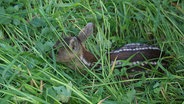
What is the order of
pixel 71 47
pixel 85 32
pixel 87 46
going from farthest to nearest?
pixel 87 46
pixel 85 32
pixel 71 47

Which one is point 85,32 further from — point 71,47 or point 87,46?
point 87,46

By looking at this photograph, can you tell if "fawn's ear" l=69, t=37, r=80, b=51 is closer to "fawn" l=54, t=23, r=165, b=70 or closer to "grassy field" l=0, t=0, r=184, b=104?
"fawn" l=54, t=23, r=165, b=70

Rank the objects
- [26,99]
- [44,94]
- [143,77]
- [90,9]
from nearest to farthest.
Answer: [26,99] → [44,94] → [143,77] → [90,9]

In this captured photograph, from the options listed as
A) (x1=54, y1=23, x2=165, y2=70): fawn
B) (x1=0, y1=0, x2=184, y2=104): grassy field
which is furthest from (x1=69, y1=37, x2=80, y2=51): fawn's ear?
(x1=0, y1=0, x2=184, y2=104): grassy field

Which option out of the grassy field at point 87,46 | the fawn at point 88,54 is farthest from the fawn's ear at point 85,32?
the grassy field at point 87,46

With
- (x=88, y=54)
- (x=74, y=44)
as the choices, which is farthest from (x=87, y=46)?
(x=74, y=44)

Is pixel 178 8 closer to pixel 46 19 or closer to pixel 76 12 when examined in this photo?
pixel 76 12

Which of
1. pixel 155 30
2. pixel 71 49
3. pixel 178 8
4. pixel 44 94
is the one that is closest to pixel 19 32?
pixel 71 49
